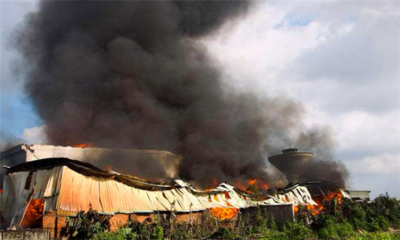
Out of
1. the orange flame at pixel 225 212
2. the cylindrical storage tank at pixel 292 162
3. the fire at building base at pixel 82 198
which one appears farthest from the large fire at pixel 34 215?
the cylindrical storage tank at pixel 292 162

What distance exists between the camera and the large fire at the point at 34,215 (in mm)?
19450

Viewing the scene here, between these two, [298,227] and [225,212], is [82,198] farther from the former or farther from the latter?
[225,212]

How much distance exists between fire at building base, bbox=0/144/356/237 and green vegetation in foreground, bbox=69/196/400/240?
1.24 m

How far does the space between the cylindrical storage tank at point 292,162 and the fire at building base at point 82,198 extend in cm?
2698

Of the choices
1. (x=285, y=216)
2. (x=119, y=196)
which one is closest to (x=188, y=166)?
(x=285, y=216)

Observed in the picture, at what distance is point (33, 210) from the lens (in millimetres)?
19844

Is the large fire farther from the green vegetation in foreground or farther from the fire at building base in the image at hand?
the green vegetation in foreground

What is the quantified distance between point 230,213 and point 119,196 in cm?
1076

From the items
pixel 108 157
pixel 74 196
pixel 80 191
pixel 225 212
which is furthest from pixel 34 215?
pixel 108 157

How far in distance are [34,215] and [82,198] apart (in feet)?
9.11

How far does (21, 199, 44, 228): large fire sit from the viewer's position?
63.8ft

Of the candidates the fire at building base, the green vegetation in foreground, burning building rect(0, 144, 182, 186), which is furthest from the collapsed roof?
burning building rect(0, 144, 182, 186)

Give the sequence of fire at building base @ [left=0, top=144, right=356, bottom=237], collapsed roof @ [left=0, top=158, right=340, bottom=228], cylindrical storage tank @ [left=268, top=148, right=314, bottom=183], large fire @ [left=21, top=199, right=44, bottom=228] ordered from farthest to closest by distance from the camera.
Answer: cylindrical storage tank @ [left=268, top=148, right=314, bottom=183] < large fire @ [left=21, top=199, right=44, bottom=228] < collapsed roof @ [left=0, top=158, right=340, bottom=228] < fire at building base @ [left=0, top=144, right=356, bottom=237]

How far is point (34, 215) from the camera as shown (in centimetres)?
1980
